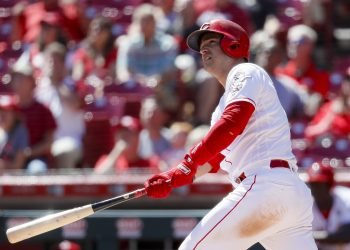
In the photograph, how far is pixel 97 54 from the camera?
30.2 feet

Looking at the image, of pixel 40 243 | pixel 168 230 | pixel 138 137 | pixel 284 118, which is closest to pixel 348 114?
pixel 138 137

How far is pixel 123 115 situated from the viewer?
27.0ft

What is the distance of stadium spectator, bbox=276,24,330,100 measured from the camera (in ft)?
27.5

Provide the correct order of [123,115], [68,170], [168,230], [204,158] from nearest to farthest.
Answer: [204,158]
[168,230]
[68,170]
[123,115]

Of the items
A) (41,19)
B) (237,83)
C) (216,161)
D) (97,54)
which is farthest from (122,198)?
(41,19)

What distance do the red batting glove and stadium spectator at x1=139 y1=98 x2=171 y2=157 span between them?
3.30m

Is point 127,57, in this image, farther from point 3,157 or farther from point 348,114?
point 348,114

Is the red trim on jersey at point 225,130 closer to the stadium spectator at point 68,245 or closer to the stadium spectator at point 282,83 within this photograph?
the stadium spectator at point 68,245

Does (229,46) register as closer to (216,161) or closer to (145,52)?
(216,161)

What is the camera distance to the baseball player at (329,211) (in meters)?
6.08

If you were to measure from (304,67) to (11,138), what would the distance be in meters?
2.58

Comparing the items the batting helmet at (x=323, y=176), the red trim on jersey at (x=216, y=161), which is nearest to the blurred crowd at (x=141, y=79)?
the batting helmet at (x=323, y=176)

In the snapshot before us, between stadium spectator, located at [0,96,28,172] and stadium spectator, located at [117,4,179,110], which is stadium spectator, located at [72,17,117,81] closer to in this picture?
stadium spectator, located at [117,4,179,110]

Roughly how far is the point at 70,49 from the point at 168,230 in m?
3.58
